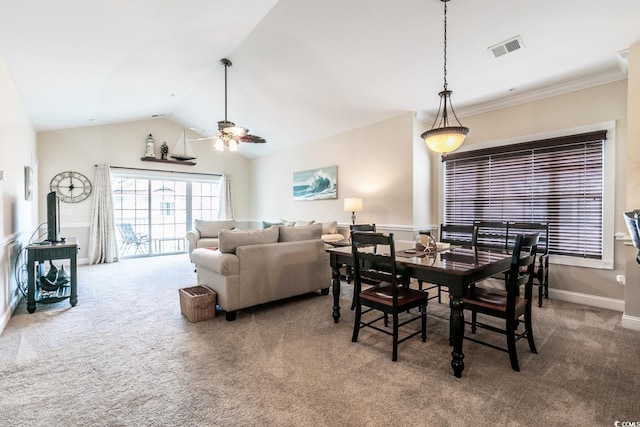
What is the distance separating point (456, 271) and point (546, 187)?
9.55 ft

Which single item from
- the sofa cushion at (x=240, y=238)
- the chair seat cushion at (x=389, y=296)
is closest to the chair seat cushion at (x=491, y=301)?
the chair seat cushion at (x=389, y=296)

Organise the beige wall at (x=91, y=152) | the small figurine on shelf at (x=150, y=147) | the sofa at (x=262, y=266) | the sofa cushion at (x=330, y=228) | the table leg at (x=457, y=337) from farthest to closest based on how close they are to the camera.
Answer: the small figurine on shelf at (x=150, y=147) < the beige wall at (x=91, y=152) < the sofa cushion at (x=330, y=228) < the sofa at (x=262, y=266) < the table leg at (x=457, y=337)

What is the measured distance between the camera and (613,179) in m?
3.55

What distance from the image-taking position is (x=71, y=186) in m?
6.45

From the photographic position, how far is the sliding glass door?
7336mm

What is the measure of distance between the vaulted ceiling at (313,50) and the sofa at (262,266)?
223 centimetres

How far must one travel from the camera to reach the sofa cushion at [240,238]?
334 cm

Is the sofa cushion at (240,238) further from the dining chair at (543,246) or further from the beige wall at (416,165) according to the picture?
the dining chair at (543,246)

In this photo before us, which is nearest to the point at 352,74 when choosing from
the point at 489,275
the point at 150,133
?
the point at 489,275

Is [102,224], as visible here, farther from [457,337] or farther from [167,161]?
[457,337]

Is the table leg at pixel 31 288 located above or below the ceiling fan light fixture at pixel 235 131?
below

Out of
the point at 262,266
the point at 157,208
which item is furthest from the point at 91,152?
the point at 262,266

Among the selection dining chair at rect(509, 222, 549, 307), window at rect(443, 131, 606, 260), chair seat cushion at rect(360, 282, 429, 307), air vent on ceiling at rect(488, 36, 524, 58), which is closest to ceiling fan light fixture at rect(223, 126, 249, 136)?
chair seat cushion at rect(360, 282, 429, 307)

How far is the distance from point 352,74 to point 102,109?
4.50 metres
